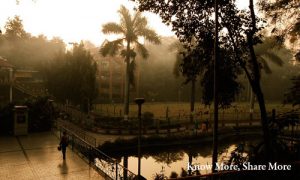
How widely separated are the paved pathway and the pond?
5.45m

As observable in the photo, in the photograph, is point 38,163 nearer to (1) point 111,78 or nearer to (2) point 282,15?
(2) point 282,15

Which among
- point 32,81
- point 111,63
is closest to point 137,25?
point 32,81

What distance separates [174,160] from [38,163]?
11237mm

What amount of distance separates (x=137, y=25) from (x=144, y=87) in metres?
42.3

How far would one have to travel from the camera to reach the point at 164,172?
67.5 ft

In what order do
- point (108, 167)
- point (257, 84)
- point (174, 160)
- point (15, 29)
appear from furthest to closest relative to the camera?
1. point (15, 29)
2. point (174, 160)
3. point (108, 167)
4. point (257, 84)

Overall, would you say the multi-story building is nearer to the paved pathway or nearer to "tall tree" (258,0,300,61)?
the paved pathway

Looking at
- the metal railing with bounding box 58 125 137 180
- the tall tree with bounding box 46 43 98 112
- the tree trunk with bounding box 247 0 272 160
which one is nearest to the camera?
the tree trunk with bounding box 247 0 272 160

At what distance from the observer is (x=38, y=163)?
16.1 metres

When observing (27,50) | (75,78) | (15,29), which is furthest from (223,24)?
(15,29)

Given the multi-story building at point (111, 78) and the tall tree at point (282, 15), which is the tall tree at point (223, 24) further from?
the multi-story building at point (111, 78)

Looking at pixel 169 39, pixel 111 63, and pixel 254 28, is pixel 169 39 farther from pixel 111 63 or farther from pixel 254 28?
pixel 254 28

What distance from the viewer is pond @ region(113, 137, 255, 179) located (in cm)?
2069

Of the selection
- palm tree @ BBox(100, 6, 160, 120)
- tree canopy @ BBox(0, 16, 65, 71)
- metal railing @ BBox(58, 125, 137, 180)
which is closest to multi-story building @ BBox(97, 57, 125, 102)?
tree canopy @ BBox(0, 16, 65, 71)
